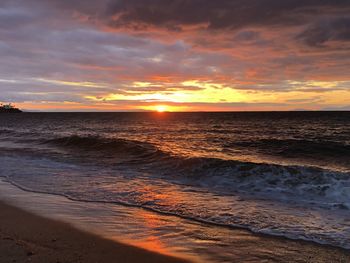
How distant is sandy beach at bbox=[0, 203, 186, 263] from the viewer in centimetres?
496

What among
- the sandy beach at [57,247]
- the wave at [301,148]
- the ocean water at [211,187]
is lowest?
the ocean water at [211,187]

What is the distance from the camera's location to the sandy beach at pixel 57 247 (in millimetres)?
4965

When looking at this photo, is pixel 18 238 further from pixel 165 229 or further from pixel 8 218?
pixel 165 229

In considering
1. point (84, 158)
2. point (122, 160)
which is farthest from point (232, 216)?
point (84, 158)

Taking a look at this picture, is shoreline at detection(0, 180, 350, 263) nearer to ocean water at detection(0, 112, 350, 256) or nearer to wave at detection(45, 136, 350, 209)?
ocean water at detection(0, 112, 350, 256)

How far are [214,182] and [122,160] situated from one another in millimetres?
6754

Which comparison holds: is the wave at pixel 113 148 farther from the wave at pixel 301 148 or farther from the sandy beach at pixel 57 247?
the sandy beach at pixel 57 247

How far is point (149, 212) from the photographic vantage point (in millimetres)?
7980

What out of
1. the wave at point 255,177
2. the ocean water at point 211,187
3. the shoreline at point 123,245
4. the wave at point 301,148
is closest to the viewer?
the shoreline at point 123,245

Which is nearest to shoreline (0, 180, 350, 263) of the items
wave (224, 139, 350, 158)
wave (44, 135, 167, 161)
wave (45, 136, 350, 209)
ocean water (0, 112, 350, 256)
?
ocean water (0, 112, 350, 256)

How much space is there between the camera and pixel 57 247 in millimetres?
5445

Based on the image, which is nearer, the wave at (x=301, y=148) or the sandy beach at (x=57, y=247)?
the sandy beach at (x=57, y=247)

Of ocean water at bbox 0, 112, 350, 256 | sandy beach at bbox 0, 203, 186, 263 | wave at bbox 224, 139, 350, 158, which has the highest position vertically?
wave at bbox 224, 139, 350, 158

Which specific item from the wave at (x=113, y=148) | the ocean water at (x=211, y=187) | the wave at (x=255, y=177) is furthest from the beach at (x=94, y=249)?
the wave at (x=113, y=148)
